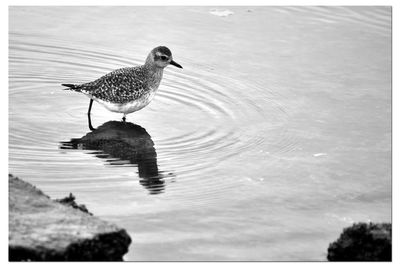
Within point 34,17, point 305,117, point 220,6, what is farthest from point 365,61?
point 34,17

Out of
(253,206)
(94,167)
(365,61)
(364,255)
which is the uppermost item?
(365,61)

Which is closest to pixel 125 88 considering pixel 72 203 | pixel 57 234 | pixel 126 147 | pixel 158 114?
pixel 158 114

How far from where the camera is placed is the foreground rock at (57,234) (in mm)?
5938

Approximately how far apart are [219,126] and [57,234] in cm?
455

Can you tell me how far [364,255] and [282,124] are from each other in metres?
4.09

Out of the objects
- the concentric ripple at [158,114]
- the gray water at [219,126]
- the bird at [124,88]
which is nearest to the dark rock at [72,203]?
the gray water at [219,126]

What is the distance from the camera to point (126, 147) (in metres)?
9.65

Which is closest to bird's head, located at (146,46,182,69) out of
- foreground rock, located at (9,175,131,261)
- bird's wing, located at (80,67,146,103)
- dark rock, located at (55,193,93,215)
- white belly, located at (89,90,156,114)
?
bird's wing, located at (80,67,146,103)

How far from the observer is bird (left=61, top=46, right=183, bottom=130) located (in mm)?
10555

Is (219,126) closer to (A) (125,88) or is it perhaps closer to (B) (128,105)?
(B) (128,105)

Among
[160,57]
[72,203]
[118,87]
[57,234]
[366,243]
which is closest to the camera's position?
[57,234]

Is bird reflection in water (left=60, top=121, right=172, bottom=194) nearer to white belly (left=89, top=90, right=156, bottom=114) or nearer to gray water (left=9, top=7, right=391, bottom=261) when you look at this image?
gray water (left=9, top=7, right=391, bottom=261)

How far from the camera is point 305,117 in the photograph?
10.7 m

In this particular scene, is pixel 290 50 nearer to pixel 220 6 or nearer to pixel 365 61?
pixel 365 61
